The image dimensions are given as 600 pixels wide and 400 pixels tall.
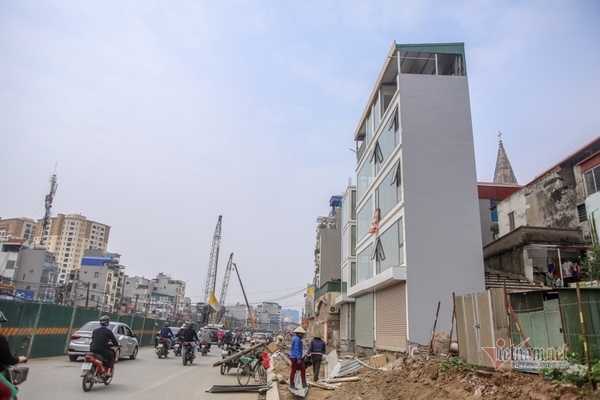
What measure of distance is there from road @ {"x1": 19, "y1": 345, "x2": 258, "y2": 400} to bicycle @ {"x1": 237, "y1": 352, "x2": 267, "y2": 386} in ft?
1.09

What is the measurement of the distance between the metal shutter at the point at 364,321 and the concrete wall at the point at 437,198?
18.8 feet

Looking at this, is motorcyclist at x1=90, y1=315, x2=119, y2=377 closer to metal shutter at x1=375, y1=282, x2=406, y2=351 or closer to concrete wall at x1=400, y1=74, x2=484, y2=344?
concrete wall at x1=400, y1=74, x2=484, y2=344

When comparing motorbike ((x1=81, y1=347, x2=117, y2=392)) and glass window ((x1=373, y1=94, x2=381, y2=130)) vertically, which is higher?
glass window ((x1=373, y1=94, x2=381, y2=130))

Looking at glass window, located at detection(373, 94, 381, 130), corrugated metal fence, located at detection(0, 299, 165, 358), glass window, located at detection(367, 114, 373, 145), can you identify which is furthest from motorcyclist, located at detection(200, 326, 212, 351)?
glass window, located at detection(373, 94, 381, 130)

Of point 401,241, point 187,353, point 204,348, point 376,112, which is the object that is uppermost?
point 376,112

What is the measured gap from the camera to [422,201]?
697 inches

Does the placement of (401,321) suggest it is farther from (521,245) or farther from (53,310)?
(53,310)

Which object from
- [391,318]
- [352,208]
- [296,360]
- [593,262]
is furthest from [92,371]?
[352,208]

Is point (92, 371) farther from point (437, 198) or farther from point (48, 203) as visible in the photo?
point (48, 203)

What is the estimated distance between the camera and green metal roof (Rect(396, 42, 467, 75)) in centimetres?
1989

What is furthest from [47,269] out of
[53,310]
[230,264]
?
[53,310]

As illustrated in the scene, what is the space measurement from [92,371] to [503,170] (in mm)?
49524

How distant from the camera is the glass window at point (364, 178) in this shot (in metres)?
24.6

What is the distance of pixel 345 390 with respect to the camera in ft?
38.5
